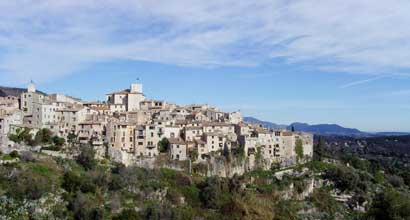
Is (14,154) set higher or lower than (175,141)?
lower

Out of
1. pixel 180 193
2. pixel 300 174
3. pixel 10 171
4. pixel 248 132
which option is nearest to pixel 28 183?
pixel 10 171

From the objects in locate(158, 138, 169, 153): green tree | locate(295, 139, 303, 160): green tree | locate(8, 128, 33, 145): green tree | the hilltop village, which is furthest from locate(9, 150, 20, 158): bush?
locate(295, 139, 303, 160): green tree

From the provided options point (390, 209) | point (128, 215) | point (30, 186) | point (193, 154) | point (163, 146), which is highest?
point (163, 146)

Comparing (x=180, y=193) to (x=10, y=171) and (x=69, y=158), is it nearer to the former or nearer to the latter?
(x=69, y=158)

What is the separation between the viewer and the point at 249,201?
1794 inches

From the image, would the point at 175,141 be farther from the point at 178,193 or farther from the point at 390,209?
the point at 390,209

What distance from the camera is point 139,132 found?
5253cm

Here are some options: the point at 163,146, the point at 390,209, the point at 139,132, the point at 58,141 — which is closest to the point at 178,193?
the point at 163,146

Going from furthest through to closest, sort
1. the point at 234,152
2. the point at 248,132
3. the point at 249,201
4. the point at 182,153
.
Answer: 1. the point at 248,132
2. the point at 234,152
3. the point at 182,153
4. the point at 249,201

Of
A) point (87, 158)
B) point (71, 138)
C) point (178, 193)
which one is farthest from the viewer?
point (71, 138)

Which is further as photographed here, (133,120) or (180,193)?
(133,120)

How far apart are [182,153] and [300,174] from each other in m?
15.7

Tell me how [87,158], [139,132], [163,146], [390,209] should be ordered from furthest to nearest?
[163,146]
[139,132]
[87,158]
[390,209]

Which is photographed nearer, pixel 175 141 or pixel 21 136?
pixel 21 136
